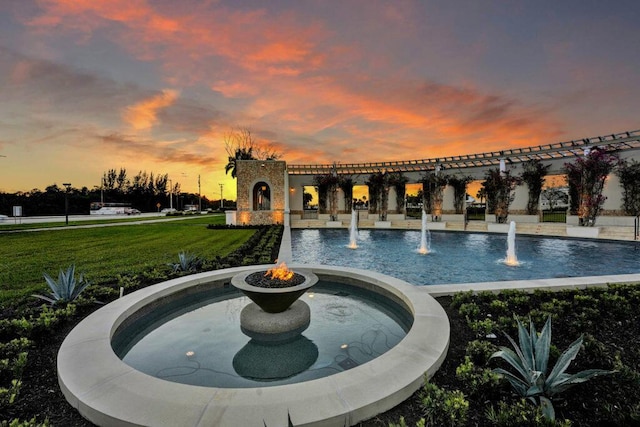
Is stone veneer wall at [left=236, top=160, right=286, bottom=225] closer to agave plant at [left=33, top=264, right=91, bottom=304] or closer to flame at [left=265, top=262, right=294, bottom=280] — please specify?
agave plant at [left=33, top=264, right=91, bottom=304]

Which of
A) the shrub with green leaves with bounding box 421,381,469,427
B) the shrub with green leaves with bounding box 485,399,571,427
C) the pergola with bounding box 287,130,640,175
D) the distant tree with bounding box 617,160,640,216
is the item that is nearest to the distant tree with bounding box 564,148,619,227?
the distant tree with bounding box 617,160,640,216

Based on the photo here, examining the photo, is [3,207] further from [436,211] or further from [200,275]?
[436,211]

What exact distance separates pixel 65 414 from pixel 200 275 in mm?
4435

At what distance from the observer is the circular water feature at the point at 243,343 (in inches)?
145

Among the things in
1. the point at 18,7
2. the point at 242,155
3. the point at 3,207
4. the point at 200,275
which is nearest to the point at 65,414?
the point at 200,275

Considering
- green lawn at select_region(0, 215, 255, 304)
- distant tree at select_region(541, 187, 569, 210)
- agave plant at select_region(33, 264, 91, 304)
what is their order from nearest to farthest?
agave plant at select_region(33, 264, 91, 304) → green lawn at select_region(0, 215, 255, 304) → distant tree at select_region(541, 187, 569, 210)

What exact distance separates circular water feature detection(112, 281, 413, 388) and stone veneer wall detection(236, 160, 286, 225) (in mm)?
18926

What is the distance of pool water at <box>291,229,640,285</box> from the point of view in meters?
8.48

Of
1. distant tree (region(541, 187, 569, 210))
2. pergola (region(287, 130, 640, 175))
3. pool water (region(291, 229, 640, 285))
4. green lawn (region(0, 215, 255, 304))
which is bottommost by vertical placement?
pool water (region(291, 229, 640, 285))

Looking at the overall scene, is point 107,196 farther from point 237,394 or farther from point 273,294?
point 237,394

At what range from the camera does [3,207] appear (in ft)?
135

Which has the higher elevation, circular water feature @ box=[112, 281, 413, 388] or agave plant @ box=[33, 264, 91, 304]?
agave plant @ box=[33, 264, 91, 304]

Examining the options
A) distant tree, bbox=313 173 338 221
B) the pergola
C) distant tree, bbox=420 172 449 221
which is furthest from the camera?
distant tree, bbox=313 173 338 221

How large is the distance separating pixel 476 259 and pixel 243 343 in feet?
32.5
